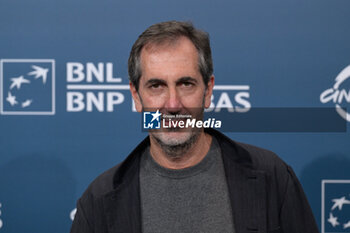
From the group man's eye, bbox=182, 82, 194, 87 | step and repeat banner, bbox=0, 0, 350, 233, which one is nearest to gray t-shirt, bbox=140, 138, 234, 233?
man's eye, bbox=182, 82, 194, 87

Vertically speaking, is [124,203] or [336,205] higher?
[124,203]

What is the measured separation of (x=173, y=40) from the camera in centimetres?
111

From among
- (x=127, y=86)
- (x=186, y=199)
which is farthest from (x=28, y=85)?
(x=186, y=199)

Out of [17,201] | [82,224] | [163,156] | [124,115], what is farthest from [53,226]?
[163,156]

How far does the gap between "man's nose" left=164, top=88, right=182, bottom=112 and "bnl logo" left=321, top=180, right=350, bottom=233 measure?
0.98 meters

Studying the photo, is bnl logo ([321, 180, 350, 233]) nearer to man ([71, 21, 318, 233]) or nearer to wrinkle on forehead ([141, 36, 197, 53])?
man ([71, 21, 318, 233])

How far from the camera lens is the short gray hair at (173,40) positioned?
3.66ft

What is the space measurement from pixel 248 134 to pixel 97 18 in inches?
33.4

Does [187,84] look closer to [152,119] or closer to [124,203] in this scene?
[152,119]

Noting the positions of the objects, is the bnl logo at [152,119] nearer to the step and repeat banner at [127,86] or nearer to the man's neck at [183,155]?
the man's neck at [183,155]

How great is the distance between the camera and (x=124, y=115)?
1.75 m

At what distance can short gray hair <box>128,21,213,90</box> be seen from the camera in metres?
1.12

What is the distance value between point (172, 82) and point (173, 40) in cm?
13

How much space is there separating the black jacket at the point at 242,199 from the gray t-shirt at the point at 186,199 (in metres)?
0.02
